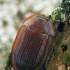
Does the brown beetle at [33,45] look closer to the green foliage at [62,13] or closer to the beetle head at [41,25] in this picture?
the beetle head at [41,25]

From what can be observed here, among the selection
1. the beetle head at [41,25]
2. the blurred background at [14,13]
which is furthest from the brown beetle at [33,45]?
the blurred background at [14,13]

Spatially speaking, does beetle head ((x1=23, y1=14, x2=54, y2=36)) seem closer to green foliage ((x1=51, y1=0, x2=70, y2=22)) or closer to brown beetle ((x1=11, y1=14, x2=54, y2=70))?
brown beetle ((x1=11, y1=14, x2=54, y2=70))

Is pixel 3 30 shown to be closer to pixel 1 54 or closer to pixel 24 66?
pixel 1 54

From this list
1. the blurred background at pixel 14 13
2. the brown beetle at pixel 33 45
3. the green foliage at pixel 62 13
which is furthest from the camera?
the blurred background at pixel 14 13

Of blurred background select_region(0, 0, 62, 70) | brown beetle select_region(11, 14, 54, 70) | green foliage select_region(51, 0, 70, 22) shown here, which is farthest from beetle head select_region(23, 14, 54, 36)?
blurred background select_region(0, 0, 62, 70)

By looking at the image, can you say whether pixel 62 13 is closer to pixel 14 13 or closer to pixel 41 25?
pixel 41 25

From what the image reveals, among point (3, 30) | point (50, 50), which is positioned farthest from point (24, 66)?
point (3, 30)
